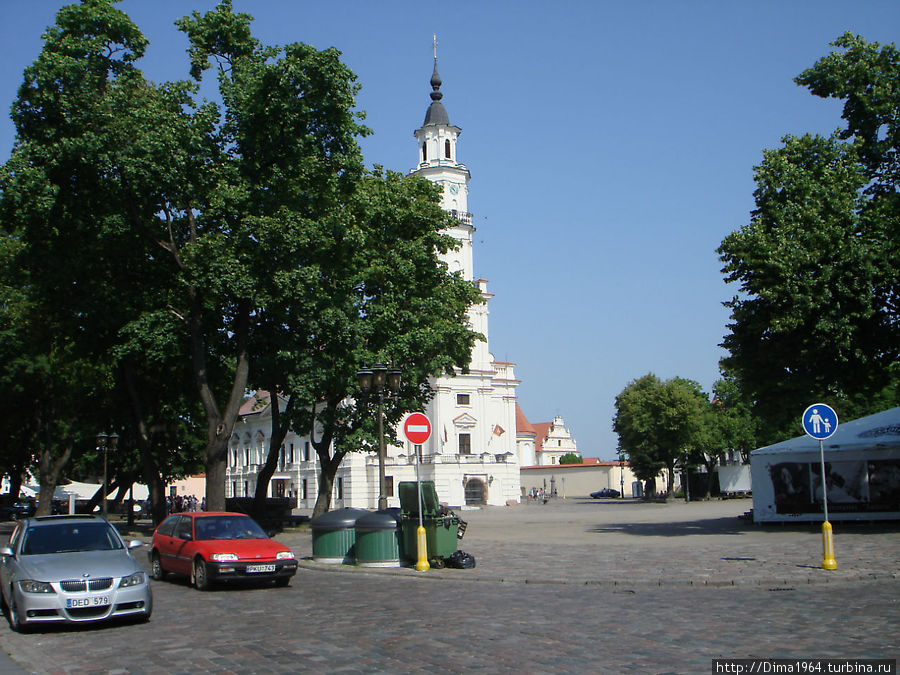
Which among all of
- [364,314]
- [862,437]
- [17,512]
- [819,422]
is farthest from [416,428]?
[17,512]

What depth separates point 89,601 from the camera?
11.1m

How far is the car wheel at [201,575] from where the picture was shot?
15.8 m

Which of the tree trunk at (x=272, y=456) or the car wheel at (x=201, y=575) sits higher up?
the tree trunk at (x=272, y=456)

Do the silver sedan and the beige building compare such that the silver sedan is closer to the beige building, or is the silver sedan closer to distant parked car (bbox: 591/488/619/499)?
distant parked car (bbox: 591/488/619/499)

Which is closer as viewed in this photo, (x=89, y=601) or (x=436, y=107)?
(x=89, y=601)

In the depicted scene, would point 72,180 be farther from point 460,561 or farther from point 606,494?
point 606,494

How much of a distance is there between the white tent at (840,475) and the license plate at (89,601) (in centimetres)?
2390

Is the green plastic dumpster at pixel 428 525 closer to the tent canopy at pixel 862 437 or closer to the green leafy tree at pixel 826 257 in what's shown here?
the green leafy tree at pixel 826 257

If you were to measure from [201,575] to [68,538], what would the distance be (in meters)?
3.80

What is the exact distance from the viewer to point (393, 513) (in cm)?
2067

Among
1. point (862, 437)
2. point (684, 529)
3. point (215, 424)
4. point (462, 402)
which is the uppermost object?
point (462, 402)

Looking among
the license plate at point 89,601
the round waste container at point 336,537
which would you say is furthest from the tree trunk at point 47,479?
the license plate at point 89,601

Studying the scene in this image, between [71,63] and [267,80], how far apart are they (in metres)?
5.76

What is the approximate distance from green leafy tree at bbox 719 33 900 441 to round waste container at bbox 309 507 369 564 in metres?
13.9
